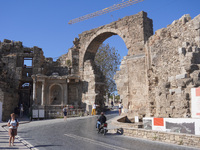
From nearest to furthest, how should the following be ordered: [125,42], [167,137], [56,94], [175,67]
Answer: [167,137]
[175,67]
[125,42]
[56,94]

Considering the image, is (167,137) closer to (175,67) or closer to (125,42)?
(175,67)

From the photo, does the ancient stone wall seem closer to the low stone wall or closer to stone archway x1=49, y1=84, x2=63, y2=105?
the low stone wall

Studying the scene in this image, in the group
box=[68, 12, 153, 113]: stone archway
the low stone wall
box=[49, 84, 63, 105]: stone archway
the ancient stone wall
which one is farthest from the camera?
box=[49, 84, 63, 105]: stone archway

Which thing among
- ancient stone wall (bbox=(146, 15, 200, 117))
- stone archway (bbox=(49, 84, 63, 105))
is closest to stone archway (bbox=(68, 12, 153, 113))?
stone archway (bbox=(49, 84, 63, 105))

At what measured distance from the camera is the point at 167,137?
759 cm

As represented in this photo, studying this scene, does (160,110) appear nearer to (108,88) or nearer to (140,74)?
(140,74)

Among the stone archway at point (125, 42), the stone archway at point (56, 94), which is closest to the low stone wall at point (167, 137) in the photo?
the stone archway at point (125, 42)

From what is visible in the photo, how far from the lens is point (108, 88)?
3130cm

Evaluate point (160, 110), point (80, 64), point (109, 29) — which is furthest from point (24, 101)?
point (160, 110)

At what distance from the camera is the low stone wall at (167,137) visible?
681cm

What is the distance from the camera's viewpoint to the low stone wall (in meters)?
6.81

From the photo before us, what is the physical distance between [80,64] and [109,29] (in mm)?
5240

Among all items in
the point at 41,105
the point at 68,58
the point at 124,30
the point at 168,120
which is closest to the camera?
the point at 168,120

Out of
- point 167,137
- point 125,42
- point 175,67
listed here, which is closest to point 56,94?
point 125,42
